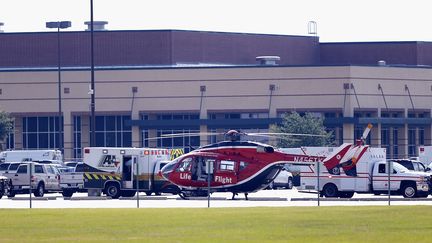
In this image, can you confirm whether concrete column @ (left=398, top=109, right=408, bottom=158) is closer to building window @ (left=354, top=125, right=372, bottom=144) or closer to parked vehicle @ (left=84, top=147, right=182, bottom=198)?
building window @ (left=354, top=125, right=372, bottom=144)

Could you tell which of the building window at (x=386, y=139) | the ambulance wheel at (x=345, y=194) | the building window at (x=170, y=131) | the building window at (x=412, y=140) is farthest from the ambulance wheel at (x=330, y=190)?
the building window at (x=412, y=140)

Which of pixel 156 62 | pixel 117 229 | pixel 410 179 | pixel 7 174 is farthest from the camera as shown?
pixel 156 62

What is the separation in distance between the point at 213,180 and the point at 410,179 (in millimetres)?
7765

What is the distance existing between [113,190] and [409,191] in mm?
12445

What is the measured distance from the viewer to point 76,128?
323 feet

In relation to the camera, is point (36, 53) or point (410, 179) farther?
point (36, 53)

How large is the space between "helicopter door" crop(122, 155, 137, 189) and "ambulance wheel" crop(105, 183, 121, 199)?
32cm

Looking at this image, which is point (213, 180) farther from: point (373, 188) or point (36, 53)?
point (36, 53)

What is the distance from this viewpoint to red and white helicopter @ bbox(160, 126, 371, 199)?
174 ft

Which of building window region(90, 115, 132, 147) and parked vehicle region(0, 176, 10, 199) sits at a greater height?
building window region(90, 115, 132, 147)

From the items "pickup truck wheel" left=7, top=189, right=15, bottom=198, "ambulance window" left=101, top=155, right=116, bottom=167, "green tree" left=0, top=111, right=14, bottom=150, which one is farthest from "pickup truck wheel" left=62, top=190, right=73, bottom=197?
"green tree" left=0, top=111, right=14, bottom=150

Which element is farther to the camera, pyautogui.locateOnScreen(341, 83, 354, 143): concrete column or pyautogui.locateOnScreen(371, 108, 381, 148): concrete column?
pyautogui.locateOnScreen(371, 108, 381, 148): concrete column

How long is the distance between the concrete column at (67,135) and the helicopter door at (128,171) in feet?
131

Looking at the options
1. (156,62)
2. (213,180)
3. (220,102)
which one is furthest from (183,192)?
(156,62)
